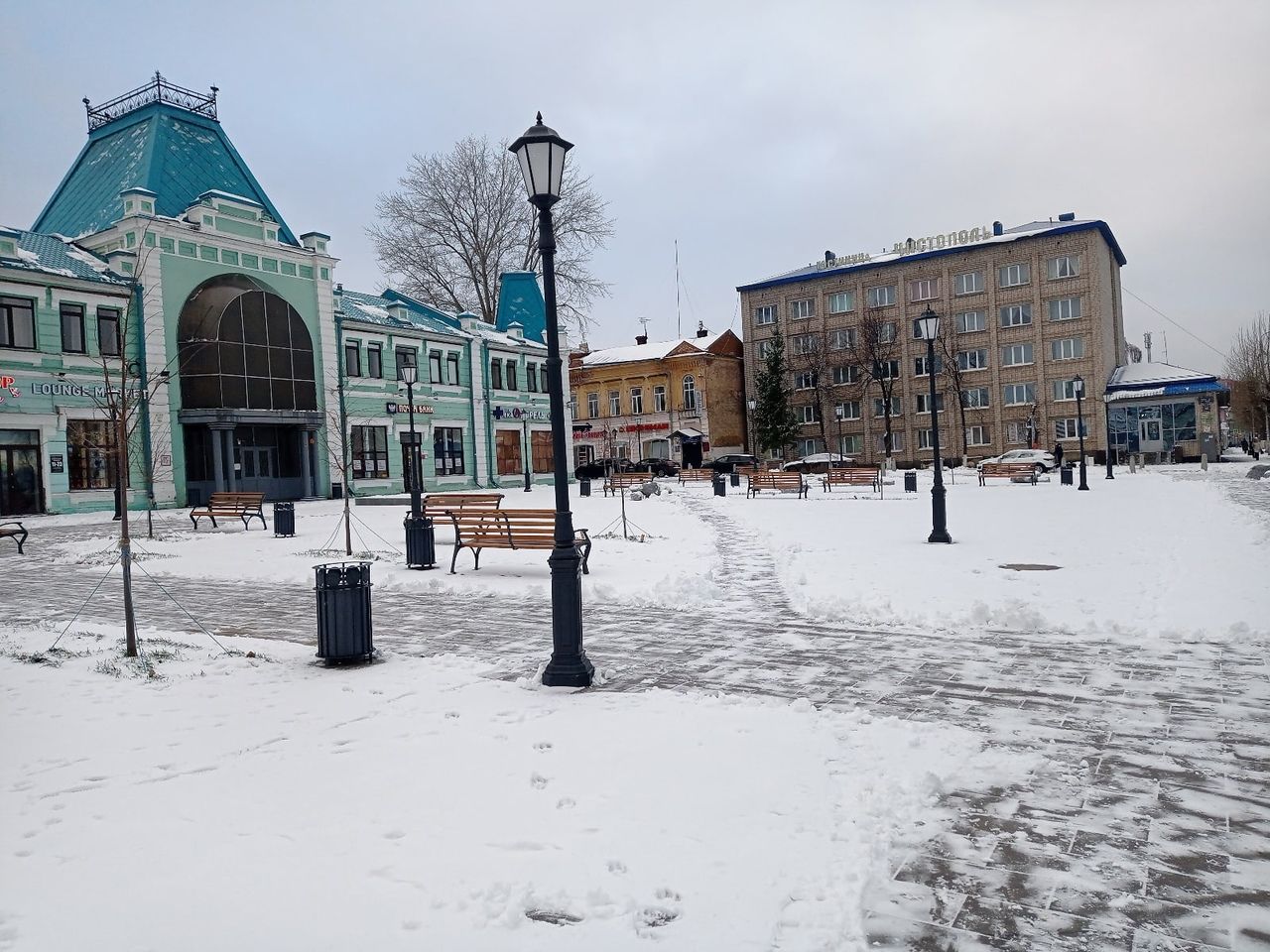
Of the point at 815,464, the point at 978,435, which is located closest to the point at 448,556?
the point at 815,464

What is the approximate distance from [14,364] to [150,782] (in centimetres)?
2921

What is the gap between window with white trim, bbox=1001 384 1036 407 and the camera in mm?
57750

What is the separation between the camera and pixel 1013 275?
192 feet

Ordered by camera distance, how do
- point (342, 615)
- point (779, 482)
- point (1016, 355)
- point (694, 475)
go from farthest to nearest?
point (1016, 355), point (694, 475), point (779, 482), point (342, 615)

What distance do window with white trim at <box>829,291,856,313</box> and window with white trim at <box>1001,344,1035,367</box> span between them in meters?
11.3

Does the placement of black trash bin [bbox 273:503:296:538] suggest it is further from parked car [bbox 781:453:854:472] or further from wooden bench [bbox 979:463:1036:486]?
parked car [bbox 781:453:854:472]

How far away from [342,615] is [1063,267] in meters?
59.7

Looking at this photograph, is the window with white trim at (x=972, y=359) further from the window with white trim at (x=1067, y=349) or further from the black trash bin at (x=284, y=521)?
the black trash bin at (x=284, y=521)

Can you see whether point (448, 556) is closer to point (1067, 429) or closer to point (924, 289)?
point (1067, 429)

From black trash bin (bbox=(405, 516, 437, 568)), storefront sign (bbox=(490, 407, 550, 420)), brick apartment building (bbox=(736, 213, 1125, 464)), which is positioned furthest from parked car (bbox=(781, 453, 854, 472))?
black trash bin (bbox=(405, 516, 437, 568))

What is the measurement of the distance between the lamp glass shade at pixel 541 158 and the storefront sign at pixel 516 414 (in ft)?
134

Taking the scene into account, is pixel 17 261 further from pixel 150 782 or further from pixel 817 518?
pixel 150 782

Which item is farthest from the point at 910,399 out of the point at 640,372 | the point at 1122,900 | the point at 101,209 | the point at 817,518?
the point at 1122,900

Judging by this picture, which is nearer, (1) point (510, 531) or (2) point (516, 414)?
(1) point (510, 531)
